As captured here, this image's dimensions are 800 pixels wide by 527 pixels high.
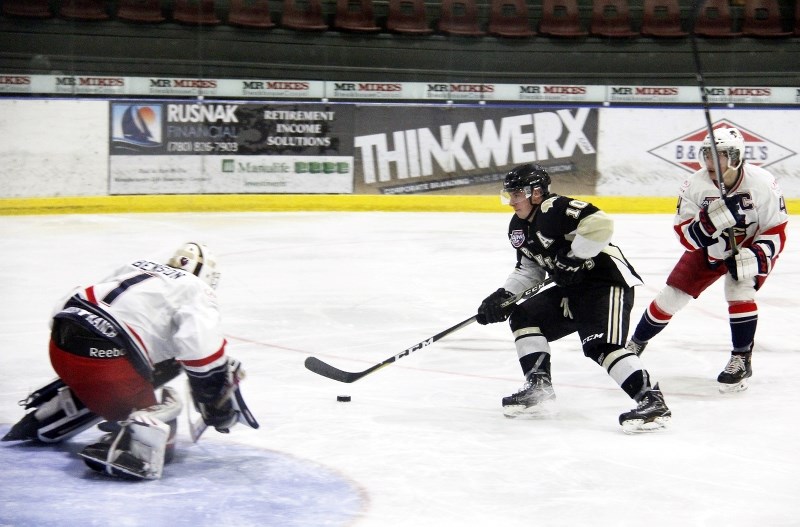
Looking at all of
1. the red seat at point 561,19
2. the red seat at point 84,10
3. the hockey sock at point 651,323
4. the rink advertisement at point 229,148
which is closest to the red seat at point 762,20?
the red seat at point 561,19

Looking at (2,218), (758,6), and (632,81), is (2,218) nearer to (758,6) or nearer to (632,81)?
(632,81)

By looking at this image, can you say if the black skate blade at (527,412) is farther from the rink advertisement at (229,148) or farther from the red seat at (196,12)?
the red seat at (196,12)

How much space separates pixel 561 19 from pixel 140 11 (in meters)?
4.42

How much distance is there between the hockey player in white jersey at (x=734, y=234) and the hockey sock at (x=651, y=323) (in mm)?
14

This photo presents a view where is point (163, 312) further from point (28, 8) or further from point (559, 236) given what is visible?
point (28, 8)

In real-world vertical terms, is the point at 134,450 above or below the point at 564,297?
below

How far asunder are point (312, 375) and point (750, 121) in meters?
7.22

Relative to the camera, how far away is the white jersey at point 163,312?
3023 mm

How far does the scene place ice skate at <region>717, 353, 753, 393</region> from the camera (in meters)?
4.43

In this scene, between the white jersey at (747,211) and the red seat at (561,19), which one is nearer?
the white jersey at (747,211)

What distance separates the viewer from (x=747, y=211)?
14.5 feet

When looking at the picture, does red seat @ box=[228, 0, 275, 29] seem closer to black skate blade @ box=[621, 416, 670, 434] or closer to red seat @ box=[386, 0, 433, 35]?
red seat @ box=[386, 0, 433, 35]

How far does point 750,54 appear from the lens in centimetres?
1068

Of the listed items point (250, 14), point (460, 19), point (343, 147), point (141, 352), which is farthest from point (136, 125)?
point (141, 352)
